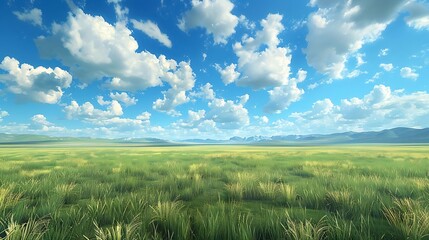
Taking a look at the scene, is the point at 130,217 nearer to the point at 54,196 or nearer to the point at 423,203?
the point at 54,196

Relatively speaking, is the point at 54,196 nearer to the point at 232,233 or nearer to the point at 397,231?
the point at 232,233

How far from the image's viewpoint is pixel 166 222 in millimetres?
4520

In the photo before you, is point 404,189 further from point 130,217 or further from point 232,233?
point 130,217

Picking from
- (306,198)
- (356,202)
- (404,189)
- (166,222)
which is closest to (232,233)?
(166,222)

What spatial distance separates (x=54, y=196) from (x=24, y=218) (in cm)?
161

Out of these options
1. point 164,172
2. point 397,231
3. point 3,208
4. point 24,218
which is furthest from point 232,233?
point 164,172

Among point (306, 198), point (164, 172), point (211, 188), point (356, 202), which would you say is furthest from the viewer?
point (164, 172)

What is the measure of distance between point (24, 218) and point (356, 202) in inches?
313

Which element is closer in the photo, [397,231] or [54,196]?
[397,231]

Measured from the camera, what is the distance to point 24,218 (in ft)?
16.7

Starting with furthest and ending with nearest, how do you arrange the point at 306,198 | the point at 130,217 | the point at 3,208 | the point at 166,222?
the point at 306,198, the point at 3,208, the point at 130,217, the point at 166,222

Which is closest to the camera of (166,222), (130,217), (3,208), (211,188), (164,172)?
(166,222)

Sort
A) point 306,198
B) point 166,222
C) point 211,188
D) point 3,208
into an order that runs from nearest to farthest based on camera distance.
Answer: point 166,222, point 3,208, point 306,198, point 211,188

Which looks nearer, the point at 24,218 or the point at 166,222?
the point at 166,222
